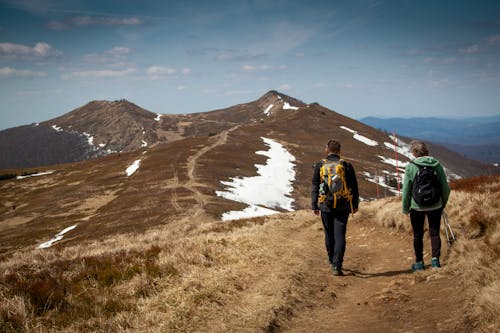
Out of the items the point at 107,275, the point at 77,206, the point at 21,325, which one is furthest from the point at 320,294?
the point at 77,206

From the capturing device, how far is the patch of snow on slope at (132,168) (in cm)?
7468

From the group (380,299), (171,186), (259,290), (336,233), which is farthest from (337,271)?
(171,186)

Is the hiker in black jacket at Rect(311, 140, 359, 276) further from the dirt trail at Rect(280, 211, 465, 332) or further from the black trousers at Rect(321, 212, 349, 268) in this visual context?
A: the dirt trail at Rect(280, 211, 465, 332)

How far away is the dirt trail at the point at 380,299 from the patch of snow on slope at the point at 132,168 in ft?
221

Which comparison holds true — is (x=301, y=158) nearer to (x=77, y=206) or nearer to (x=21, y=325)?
(x=77, y=206)

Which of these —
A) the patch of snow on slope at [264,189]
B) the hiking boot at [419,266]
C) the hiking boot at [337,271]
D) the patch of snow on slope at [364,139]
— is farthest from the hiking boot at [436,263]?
the patch of snow on slope at [364,139]

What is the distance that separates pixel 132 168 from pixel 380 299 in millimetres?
76164

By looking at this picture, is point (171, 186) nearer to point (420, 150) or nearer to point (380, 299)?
point (420, 150)

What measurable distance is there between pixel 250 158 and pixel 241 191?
81.6 ft

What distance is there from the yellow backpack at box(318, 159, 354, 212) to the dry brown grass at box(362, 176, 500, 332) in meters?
2.75

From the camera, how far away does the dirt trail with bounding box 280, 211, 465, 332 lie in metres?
6.41

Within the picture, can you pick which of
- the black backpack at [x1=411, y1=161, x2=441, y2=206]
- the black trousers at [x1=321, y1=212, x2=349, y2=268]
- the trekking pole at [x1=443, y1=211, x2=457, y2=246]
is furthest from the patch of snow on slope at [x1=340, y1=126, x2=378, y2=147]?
the black backpack at [x1=411, y1=161, x2=441, y2=206]

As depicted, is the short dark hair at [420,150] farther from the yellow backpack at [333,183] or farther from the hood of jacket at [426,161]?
the yellow backpack at [333,183]

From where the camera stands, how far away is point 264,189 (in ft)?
195
